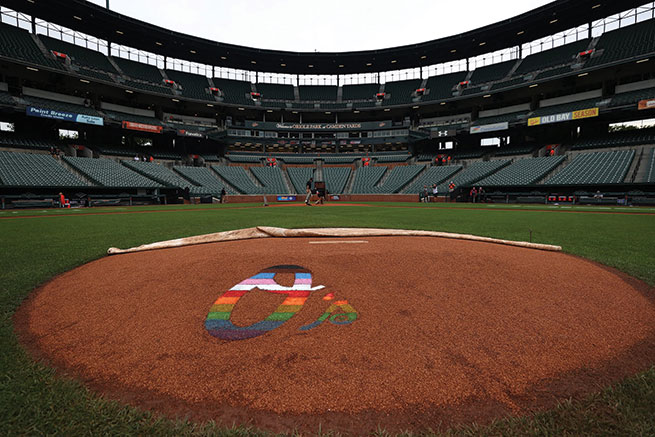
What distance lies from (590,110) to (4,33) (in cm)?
6499

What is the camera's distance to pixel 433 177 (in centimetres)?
3722

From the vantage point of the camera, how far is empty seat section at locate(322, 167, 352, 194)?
42.4m

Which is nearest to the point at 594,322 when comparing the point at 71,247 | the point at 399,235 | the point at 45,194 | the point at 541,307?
the point at 541,307

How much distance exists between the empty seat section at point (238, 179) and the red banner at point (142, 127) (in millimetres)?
8317

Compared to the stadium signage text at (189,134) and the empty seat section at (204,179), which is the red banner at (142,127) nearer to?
the stadium signage text at (189,134)

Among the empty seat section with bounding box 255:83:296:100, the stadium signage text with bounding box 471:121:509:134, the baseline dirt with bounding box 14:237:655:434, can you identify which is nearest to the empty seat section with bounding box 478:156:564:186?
the stadium signage text with bounding box 471:121:509:134

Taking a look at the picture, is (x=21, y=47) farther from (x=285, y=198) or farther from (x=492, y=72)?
(x=492, y=72)

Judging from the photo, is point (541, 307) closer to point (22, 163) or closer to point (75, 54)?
point (22, 163)

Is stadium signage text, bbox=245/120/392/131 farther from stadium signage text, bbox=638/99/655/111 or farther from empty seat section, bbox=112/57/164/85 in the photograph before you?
stadium signage text, bbox=638/99/655/111

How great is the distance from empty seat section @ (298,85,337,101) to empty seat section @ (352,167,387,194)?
17076 mm

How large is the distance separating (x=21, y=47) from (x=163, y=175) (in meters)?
20.0

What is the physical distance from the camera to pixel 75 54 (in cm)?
3584

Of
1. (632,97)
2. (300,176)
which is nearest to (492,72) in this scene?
(632,97)

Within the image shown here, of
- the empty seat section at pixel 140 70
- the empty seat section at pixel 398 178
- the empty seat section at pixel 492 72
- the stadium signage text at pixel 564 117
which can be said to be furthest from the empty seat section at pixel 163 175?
the empty seat section at pixel 492 72
